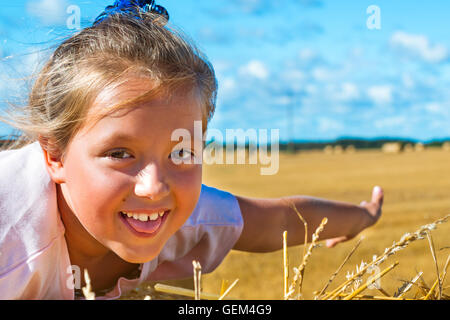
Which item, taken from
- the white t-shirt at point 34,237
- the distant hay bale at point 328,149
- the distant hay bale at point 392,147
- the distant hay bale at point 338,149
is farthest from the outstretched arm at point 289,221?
the distant hay bale at point 328,149

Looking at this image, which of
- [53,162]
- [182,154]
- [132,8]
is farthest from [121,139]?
[132,8]

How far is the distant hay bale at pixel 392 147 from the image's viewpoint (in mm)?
26875

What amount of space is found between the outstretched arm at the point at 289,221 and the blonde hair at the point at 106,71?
71 centimetres

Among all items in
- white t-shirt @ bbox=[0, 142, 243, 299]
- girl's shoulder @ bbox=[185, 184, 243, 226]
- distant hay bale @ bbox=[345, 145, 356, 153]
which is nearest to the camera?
white t-shirt @ bbox=[0, 142, 243, 299]

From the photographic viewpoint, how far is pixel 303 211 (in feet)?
8.28

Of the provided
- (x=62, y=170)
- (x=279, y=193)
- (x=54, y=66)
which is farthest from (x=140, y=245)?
(x=279, y=193)

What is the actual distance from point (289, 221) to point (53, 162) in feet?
3.84

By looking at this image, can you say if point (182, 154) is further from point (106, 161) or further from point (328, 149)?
point (328, 149)

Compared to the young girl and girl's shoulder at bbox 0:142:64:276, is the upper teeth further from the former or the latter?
girl's shoulder at bbox 0:142:64:276

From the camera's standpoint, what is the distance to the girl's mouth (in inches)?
63.1

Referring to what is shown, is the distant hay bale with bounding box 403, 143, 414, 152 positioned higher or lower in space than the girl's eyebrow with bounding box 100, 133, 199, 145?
lower

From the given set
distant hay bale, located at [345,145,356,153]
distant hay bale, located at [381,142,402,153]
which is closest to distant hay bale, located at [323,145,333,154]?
distant hay bale, located at [345,145,356,153]

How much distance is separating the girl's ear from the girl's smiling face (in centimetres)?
5

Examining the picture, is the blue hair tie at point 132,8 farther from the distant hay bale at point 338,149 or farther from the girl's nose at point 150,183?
the distant hay bale at point 338,149
